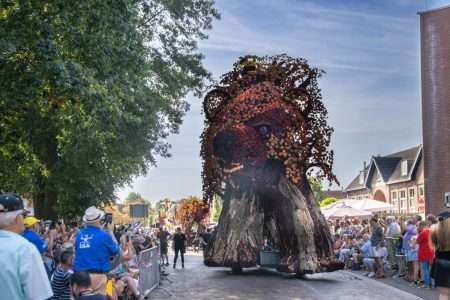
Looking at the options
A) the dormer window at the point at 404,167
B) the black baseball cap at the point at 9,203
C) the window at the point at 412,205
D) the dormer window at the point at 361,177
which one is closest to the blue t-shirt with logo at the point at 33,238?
the black baseball cap at the point at 9,203

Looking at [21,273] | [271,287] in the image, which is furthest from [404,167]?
[21,273]

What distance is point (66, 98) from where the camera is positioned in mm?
17328

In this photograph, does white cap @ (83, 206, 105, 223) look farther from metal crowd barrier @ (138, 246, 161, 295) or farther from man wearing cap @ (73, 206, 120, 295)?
metal crowd barrier @ (138, 246, 161, 295)

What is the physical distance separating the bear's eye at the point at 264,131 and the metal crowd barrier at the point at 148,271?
4930mm

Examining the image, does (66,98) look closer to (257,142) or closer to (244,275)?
(257,142)

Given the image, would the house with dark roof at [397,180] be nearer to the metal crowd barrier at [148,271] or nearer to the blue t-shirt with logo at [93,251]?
the metal crowd barrier at [148,271]

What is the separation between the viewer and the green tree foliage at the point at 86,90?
15.5 metres

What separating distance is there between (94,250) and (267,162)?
11910 millimetres

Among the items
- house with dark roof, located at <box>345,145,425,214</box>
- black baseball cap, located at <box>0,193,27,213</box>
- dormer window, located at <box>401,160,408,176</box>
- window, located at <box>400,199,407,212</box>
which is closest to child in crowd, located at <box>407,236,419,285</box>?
black baseball cap, located at <box>0,193,27,213</box>

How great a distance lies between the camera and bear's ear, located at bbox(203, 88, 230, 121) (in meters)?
21.3

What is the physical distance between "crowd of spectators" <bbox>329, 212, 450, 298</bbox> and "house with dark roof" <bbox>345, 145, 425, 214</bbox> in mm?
31604

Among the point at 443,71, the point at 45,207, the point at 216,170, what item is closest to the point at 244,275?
the point at 216,170

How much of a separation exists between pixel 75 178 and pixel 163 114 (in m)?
7.23

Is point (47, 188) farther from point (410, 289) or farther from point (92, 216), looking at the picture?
point (92, 216)
